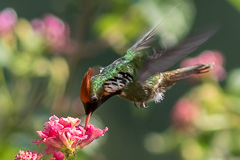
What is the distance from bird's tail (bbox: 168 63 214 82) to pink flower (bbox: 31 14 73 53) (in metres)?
0.75

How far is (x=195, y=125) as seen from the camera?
231 centimetres

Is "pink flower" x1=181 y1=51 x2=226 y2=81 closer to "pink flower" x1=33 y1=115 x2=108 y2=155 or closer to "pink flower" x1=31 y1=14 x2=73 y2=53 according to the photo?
"pink flower" x1=31 y1=14 x2=73 y2=53

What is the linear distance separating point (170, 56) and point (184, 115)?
1.12 m

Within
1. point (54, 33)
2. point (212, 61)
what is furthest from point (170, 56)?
point (212, 61)

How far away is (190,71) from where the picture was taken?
5.11 feet

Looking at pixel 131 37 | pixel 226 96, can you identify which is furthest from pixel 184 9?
pixel 226 96

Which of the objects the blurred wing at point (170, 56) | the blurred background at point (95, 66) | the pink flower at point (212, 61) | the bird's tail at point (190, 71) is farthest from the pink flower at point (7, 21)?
the blurred wing at point (170, 56)

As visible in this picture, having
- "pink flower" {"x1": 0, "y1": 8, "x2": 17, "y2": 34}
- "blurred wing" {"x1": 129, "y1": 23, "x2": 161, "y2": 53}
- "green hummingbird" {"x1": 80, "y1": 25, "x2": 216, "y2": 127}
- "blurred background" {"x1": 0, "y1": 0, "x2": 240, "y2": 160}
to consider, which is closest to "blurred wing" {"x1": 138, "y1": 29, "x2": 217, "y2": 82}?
"green hummingbird" {"x1": 80, "y1": 25, "x2": 216, "y2": 127}

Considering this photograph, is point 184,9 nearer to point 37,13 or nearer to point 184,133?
point 184,133

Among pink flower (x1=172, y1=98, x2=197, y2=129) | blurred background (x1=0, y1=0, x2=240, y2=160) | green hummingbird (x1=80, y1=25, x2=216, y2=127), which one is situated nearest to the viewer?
green hummingbird (x1=80, y1=25, x2=216, y2=127)

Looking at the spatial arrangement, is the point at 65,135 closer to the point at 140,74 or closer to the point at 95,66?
the point at 140,74

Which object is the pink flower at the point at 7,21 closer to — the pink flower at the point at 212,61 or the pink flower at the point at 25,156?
the pink flower at the point at 212,61

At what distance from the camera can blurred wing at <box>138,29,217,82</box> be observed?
1.19 metres

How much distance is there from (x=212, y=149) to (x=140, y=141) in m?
2.20
